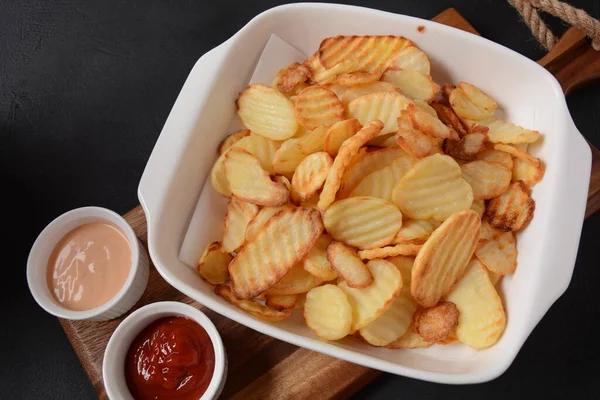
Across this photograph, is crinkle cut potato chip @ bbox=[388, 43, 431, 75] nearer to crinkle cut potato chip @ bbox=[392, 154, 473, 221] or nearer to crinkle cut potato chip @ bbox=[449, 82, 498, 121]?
crinkle cut potato chip @ bbox=[449, 82, 498, 121]

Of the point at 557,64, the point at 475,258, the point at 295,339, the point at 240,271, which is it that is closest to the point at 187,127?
the point at 240,271

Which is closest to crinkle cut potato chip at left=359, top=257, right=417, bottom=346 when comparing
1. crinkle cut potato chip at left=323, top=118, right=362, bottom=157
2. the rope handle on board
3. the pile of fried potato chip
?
the pile of fried potato chip

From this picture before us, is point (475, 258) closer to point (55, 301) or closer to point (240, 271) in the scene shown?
point (240, 271)

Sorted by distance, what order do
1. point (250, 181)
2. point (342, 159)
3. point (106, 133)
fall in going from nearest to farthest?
point (342, 159), point (250, 181), point (106, 133)

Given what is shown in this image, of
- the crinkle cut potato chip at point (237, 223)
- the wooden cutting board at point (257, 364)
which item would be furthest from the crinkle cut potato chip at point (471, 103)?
the wooden cutting board at point (257, 364)

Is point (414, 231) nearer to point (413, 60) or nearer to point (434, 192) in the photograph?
point (434, 192)

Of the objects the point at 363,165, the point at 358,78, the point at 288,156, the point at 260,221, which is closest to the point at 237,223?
the point at 260,221

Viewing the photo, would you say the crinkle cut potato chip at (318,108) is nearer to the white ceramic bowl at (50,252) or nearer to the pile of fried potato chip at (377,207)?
the pile of fried potato chip at (377,207)
